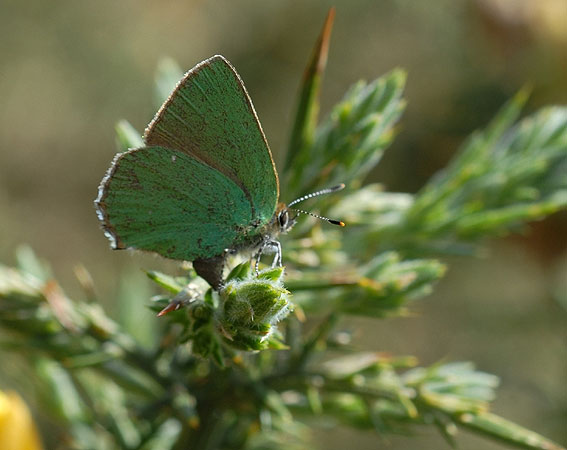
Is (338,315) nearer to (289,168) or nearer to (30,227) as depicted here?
(289,168)

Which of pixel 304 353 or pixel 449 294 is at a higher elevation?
pixel 449 294

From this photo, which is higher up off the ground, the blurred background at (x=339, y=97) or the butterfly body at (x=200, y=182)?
the blurred background at (x=339, y=97)

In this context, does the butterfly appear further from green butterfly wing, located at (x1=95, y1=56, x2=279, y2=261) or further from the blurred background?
the blurred background

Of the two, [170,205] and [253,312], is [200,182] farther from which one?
[253,312]

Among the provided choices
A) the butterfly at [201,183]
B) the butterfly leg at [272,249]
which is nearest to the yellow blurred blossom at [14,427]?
the butterfly at [201,183]

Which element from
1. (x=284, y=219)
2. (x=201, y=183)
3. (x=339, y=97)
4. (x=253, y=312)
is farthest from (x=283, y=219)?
(x=339, y=97)

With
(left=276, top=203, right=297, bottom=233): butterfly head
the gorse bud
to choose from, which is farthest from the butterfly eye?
the gorse bud

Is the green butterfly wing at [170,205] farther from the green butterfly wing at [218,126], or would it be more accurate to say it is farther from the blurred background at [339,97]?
the blurred background at [339,97]

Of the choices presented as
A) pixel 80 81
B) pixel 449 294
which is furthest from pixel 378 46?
pixel 80 81
